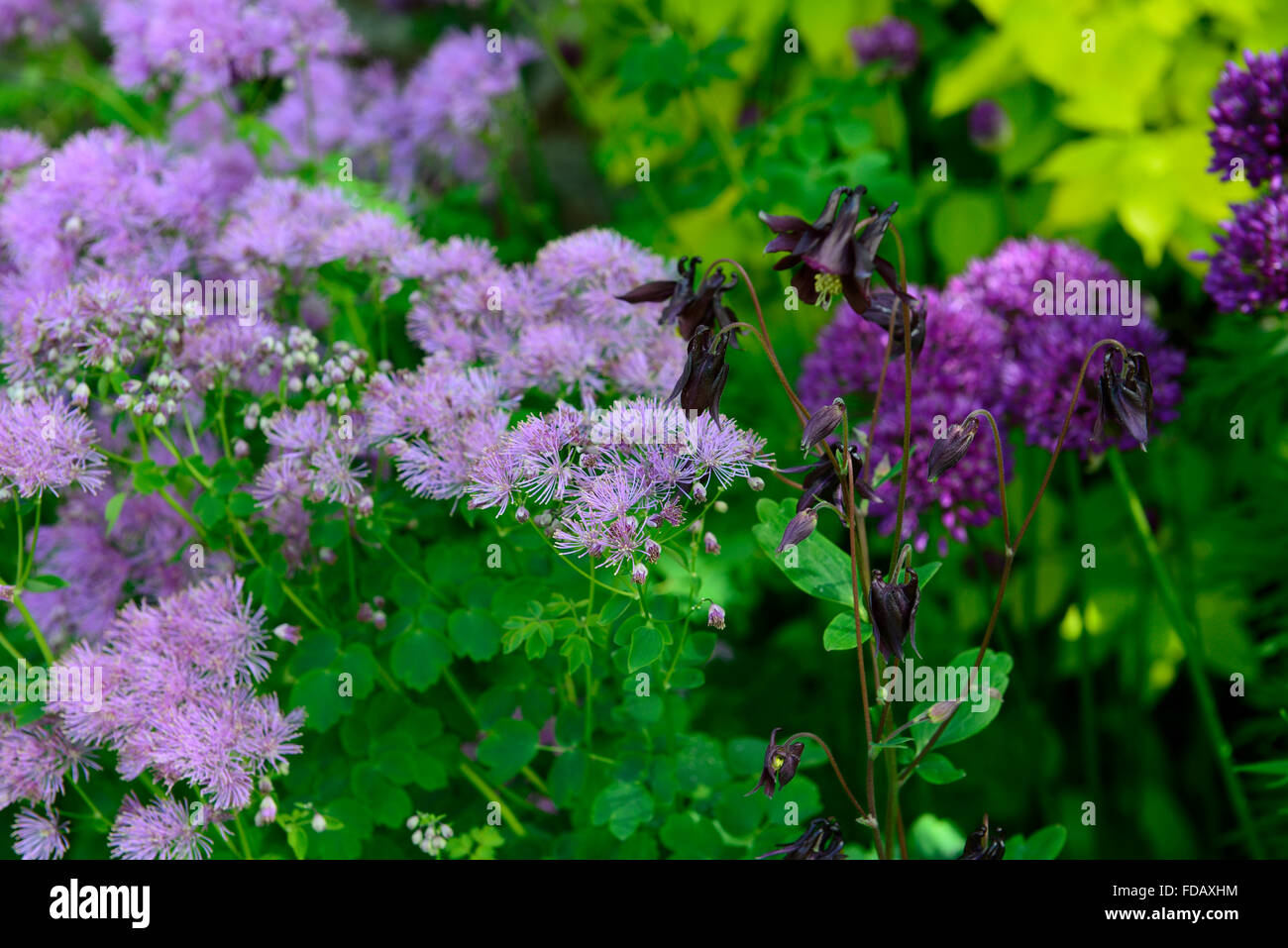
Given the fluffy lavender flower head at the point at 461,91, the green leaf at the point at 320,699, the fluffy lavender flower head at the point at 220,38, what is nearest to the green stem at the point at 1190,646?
the green leaf at the point at 320,699

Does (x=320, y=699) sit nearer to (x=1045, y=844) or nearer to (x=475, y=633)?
(x=475, y=633)

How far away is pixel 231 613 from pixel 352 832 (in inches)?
9.9

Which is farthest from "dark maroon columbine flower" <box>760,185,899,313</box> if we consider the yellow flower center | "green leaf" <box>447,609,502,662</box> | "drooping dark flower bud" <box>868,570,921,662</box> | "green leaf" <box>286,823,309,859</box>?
"green leaf" <box>286,823,309,859</box>

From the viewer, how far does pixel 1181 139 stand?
166 centimetres

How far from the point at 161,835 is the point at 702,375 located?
25.9 inches

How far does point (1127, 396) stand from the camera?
0.91 m

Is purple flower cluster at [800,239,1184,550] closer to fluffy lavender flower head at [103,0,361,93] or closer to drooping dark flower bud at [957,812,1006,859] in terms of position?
drooping dark flower bud at [957,812,1006,859]

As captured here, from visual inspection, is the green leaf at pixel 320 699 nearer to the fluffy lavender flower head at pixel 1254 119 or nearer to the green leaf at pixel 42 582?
the green leaf at pixel 42 582

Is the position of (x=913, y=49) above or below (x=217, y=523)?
above

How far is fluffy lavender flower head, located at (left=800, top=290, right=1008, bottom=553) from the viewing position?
128 cm

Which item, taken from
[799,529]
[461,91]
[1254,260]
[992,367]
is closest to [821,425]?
[799,529]

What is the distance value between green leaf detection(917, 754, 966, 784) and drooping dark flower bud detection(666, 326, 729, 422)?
38cm
